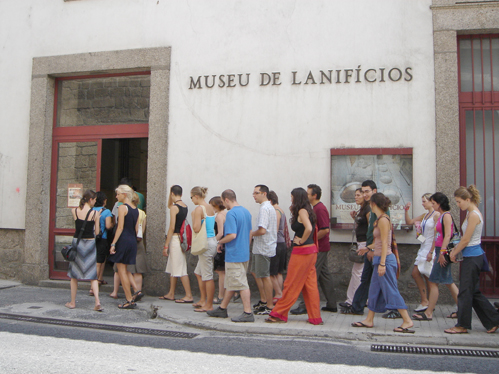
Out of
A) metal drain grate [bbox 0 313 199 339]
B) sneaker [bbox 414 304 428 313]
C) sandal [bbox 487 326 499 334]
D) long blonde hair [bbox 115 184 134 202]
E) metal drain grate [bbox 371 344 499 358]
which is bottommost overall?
metal drain grate [bbox 0 313 199 339]

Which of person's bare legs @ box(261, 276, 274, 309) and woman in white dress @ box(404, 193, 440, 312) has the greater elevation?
woman in white dress @ box(404, 193, 440, 312)

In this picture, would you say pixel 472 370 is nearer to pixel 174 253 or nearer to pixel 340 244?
pixel 340 244

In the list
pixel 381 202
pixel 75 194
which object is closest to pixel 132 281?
pixel 75 194

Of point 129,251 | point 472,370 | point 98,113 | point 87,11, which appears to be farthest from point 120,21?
point 472,370

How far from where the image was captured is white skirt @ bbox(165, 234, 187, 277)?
8.16m

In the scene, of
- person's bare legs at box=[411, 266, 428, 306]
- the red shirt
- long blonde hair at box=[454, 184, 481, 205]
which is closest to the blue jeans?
the red shirt

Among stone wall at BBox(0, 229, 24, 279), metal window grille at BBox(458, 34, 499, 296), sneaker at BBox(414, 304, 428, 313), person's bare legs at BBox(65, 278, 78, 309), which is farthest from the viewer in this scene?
stone wall at BBox(0, 229, 24, 279)

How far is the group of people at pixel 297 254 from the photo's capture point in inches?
243

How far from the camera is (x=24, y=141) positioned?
10016 mm

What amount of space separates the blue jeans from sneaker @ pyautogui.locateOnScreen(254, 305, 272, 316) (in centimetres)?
126

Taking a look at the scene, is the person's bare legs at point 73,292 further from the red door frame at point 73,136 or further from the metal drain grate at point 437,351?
the metal drain grate at point 437,351

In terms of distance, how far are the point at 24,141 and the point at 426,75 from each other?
7879mm

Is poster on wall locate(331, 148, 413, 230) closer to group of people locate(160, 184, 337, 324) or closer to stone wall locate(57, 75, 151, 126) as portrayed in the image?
group of people locate(160, 184, 337, 324)

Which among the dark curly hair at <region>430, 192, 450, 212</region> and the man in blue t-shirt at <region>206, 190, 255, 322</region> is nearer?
the dark curly hair at <region>430, 192, 450, 212</region>
